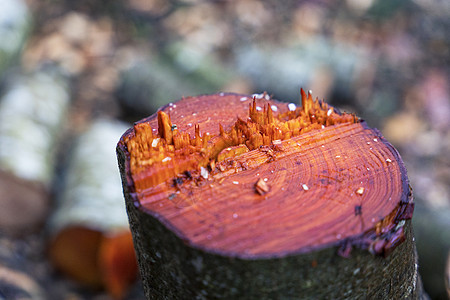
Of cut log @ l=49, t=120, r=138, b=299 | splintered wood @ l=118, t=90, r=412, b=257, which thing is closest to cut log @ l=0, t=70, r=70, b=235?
cut log @ l=49, t=120, r=138, b=299

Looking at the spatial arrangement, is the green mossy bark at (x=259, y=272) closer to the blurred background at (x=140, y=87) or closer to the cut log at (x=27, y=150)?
the blurred background at (x=140, y=87)

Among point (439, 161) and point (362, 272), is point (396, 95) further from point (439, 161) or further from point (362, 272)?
point (362, 272)

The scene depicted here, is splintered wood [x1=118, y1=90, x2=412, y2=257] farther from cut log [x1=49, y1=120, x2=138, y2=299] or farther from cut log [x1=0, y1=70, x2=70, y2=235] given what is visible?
cut log [x1=0, y1=70, x2=70, y2=235]

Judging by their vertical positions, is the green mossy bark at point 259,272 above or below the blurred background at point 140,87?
below

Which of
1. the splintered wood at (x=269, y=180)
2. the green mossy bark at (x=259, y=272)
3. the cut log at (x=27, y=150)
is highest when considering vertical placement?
the cut log at (x=27, y=150)

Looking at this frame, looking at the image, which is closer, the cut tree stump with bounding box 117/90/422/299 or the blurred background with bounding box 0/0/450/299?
the cut tree stump with bounding box 117/90/422/299

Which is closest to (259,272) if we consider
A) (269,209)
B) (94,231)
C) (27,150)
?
(269,209)

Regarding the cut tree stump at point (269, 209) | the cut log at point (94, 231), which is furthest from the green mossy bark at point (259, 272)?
the cut log at point (94, 231)
